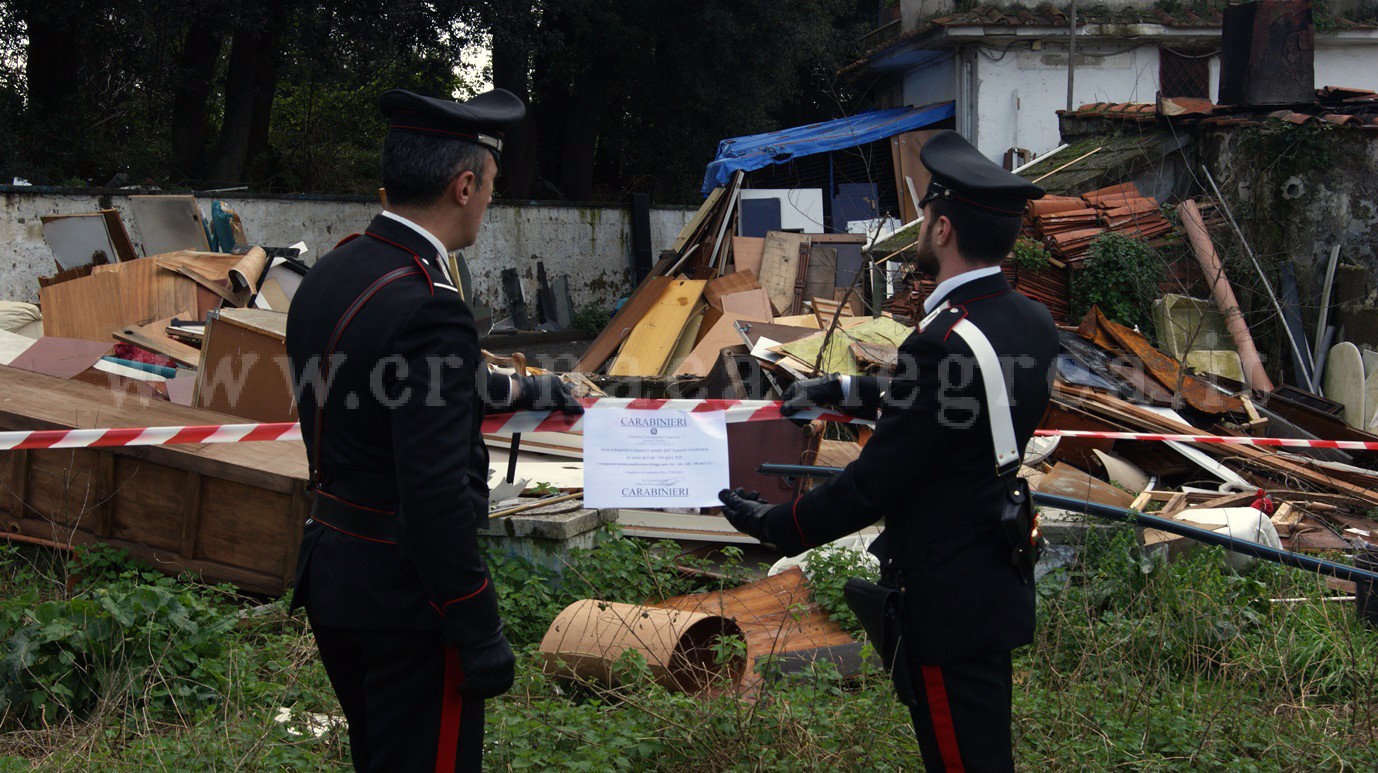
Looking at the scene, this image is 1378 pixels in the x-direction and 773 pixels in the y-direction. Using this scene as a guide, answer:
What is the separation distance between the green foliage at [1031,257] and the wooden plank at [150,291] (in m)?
6.96

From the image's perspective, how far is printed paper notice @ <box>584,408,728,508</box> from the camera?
131 inches

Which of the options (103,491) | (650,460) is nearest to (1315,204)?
(650,460)

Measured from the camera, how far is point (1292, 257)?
10617mm

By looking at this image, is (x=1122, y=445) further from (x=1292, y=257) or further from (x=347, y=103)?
(x=347, y=103)

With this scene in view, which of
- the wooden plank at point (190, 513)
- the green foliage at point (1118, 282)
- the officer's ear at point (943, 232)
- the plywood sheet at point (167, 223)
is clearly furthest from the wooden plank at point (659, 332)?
the officer's ear at point (943, 232)

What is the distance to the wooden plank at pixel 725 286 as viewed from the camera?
1185cm

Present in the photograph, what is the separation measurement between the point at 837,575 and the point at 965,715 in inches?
97.9

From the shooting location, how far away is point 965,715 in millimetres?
2459

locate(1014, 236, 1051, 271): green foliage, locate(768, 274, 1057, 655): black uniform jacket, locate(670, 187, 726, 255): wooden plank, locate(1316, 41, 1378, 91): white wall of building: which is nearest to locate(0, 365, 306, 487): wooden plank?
locate(768, 274, 1057, 655): black uniform jacket

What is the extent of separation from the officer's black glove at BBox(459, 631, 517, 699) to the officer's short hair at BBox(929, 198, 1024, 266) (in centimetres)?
135

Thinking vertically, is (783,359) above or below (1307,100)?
below

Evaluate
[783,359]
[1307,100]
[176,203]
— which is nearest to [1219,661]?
[783,359]

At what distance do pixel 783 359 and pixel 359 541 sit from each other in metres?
5.95

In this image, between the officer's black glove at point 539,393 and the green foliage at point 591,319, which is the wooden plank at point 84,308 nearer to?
the officer's black glove at point 539,393
